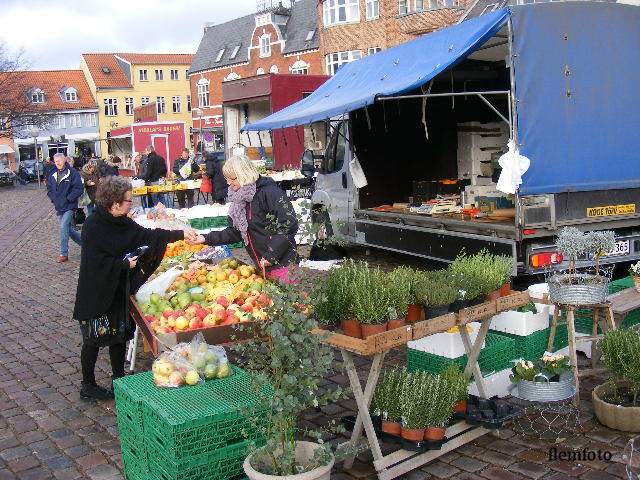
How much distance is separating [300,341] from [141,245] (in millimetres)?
2551

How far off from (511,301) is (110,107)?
77.2m

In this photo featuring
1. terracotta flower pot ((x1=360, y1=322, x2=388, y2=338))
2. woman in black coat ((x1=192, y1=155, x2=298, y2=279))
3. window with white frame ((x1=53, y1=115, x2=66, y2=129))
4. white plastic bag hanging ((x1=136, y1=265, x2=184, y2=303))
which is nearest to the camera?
terracotta flower pot ((x1=360, y1=322, x2=388, y2=338))

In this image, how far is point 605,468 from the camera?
418 centimetres

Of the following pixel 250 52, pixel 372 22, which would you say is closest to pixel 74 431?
pixel 372 22

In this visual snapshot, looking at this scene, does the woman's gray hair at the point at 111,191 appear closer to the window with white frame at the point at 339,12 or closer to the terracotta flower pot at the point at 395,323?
the terracotta flower pot at the point at 395,323

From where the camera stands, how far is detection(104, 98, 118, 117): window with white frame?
250ft

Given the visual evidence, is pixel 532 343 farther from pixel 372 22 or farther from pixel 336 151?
pixel 372 22

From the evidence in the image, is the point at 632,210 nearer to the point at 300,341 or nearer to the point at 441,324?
the point at 441,324

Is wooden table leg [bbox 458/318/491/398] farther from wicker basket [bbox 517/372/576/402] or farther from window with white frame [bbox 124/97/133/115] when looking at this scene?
window with white frame [bbox 124/97/133/115]

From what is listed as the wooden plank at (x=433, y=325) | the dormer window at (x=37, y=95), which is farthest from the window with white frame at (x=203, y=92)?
the wooden plank at (x=433, y=325)

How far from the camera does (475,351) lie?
488 centimetres

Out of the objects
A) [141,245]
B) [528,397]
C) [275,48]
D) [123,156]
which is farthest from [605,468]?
[275,48]

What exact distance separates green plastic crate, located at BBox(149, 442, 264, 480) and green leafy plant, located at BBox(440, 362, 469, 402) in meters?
1.28

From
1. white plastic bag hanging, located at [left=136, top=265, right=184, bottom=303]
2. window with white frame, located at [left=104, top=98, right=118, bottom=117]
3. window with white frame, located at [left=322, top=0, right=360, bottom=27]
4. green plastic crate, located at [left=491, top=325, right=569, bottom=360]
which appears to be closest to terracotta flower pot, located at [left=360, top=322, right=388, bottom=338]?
green plastic crate, located at [left=491, top=325, right=569, bottom=360]
